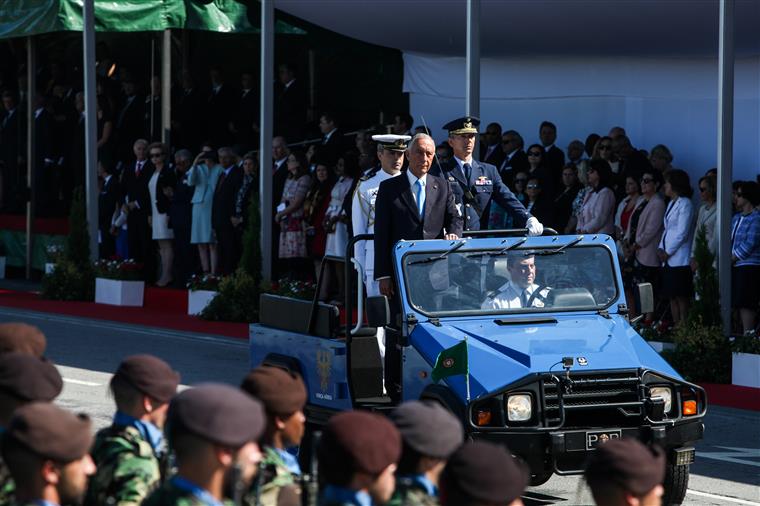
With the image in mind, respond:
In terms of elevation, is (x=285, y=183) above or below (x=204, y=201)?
above

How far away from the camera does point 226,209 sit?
842 inches

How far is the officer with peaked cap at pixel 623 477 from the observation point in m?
4.96

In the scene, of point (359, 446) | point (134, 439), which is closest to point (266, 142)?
point (134, 439)

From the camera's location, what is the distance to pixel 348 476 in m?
4.94

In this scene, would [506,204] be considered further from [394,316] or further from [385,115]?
[385,115]

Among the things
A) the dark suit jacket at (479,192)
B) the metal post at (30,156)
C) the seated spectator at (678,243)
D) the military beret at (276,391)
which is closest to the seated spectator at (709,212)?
the seated spectator at (678,243)

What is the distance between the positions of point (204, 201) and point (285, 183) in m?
1.51

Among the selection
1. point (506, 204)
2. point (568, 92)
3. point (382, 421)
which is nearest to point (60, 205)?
point (568, 92)

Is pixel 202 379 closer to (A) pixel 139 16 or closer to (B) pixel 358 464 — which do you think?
(A) pixel 139 16

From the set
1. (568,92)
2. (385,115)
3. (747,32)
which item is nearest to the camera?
(747,32)

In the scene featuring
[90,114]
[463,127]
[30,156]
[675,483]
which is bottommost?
[675,483]

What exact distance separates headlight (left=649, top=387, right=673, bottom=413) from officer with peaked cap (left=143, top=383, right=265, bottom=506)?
5159 mm

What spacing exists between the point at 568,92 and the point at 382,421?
1745cm

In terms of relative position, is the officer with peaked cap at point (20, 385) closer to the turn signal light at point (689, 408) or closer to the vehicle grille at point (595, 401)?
the vehicle grille at point (595, 401)
